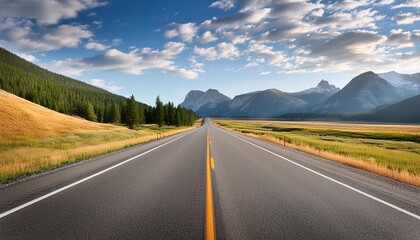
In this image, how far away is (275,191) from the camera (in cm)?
769

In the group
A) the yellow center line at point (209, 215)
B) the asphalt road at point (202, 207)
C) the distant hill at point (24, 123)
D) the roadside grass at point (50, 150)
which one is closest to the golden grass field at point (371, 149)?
the asphalt road at point (202, 207)

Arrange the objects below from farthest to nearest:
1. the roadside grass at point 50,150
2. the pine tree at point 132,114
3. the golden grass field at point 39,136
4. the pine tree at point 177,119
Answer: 1. the pine tree at point 177,119
2. the pine tree at point 132,114
3. the golden grass field at point 39,136
4. the roadside grass at point 50,150

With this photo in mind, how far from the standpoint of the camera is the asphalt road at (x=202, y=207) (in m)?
4.68

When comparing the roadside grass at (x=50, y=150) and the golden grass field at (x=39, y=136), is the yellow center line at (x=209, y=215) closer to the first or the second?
the roadside grass at (x=50, y=150)

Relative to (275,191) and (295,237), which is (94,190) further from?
(295,237)

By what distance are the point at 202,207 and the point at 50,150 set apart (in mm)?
24062

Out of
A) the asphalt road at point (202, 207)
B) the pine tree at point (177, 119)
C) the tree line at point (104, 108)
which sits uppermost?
the tree line at point (104, 108)

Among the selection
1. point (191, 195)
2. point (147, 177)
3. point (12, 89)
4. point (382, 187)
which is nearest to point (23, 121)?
point (147, 177)

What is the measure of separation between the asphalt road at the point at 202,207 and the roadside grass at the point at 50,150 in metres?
2.44

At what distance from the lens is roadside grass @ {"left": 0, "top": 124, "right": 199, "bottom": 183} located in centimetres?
1156

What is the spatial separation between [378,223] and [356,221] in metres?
0.37

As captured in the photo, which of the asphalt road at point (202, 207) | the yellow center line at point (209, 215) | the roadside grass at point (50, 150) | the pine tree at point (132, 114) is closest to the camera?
the yellow center line at point (209, 215)

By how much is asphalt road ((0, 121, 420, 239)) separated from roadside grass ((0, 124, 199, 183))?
2.44 meters

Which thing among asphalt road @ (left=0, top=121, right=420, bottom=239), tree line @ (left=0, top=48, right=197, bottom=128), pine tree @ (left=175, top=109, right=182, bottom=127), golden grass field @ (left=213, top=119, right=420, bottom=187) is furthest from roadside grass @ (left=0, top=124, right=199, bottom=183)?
pine tree @ (left=175, top=109, right=182, bottom=127)
